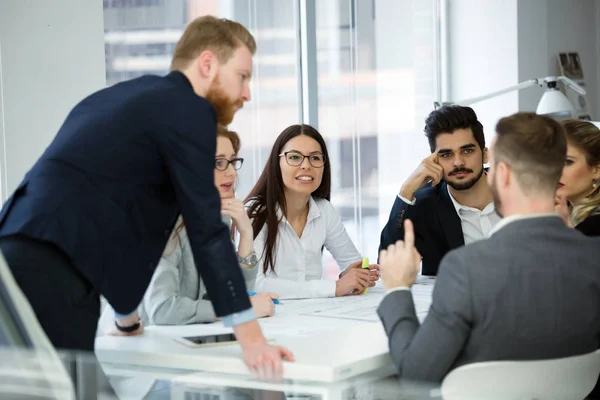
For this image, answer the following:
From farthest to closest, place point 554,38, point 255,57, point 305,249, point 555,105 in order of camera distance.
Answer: point 554,38
point 555,105
point 255,57
point 305,249

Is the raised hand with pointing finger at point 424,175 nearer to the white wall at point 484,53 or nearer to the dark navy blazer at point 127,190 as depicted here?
the dark navy blazer at point 127,190

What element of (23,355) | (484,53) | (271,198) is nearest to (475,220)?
(271,198)

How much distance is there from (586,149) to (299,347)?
4.67 feet

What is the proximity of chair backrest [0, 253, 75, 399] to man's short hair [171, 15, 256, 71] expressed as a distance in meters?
0.87

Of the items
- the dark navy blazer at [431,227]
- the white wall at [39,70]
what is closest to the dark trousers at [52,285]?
the white wall at [39,70]

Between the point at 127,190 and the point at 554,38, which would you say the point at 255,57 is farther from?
the point at 127,190

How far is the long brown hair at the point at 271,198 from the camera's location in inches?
136

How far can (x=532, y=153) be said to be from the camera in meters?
1.93

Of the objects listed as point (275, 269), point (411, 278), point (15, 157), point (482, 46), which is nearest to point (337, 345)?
point (411, 278)

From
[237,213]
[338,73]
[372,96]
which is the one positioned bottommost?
[237,213]

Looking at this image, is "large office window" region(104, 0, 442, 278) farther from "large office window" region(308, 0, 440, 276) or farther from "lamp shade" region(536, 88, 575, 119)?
"lamp shade" region(536, 88, 575, 119)

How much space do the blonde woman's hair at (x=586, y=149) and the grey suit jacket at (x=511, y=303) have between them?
41.6 inches

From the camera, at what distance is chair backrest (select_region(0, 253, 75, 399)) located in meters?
1.18

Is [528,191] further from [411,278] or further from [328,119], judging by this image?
[328,119]
